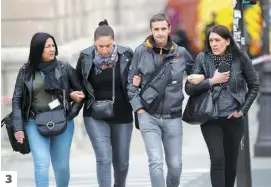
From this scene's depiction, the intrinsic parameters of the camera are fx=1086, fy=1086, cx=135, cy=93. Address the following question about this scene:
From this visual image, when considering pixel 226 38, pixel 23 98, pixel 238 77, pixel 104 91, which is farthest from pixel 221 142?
pixel 23 98

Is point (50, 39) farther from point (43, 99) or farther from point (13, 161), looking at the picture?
point (13, 161)

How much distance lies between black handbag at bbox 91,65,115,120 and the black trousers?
0.86 m

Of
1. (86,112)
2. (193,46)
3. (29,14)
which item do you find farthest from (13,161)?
(193,46)

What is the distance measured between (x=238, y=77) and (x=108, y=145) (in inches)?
53.7

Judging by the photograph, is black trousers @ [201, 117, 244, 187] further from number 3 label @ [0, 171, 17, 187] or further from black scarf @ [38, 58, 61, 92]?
number 3 label @ [0, 171, 17, 187]

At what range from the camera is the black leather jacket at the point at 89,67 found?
10.1 meters

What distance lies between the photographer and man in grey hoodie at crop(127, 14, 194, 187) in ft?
32.3

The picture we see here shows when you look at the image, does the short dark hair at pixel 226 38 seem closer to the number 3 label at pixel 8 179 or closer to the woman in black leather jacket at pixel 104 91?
the woman in black leather jacket at pixel 104 91

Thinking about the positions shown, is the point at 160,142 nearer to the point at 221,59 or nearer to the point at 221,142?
the point at 221,142

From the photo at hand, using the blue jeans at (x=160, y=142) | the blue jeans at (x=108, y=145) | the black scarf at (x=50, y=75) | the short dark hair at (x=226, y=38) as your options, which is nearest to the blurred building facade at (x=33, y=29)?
the blue jeans at (x=108, y=145)

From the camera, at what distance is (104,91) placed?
10086 mm

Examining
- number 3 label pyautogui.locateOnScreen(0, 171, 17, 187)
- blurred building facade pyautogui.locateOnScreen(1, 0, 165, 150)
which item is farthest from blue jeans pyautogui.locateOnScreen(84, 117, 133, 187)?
blurred building facade pyautogui.locateOnScreen(1, 0, 165, 150)

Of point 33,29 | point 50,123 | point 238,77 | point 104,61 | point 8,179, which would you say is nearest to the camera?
point 8,179

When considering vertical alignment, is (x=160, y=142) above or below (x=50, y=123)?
below
